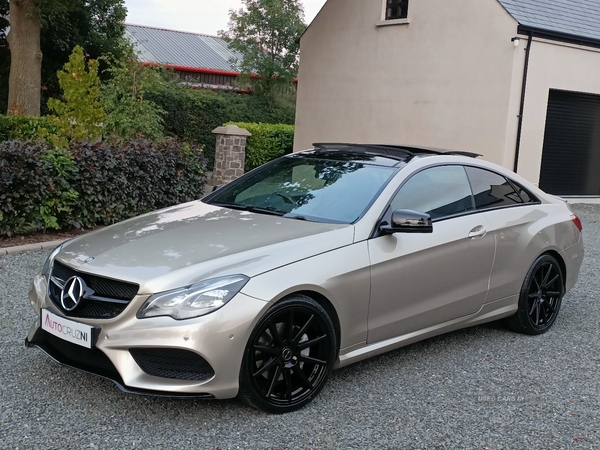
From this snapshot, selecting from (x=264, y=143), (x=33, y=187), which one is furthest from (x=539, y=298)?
(x=264, y=143)

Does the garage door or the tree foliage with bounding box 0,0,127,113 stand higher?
the tree foliage with bounding box 0,0,127,113

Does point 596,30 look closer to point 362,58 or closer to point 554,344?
point 362,58

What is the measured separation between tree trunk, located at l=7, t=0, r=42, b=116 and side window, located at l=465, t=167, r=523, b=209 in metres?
15.2

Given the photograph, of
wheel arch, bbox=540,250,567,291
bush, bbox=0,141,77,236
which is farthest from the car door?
bush, bbox=0,141,77,236

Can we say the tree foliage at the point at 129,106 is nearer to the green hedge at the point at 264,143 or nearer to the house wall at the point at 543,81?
the green hedge at the point at 264,143

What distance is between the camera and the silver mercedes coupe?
11.8 feet

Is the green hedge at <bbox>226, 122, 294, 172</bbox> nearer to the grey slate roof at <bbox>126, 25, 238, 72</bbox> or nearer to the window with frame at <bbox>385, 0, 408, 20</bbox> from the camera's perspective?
the window with frame at <bbox>385, 0, 408, 20</bbox>

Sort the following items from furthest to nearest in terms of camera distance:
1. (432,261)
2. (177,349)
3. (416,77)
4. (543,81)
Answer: (416,77) < (543,81) < (432,261) < (177,349)

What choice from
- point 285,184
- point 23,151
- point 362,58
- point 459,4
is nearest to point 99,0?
point 362,58

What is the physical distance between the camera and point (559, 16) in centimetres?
1630

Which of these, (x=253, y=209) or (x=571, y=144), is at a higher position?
(x=571, y=144)

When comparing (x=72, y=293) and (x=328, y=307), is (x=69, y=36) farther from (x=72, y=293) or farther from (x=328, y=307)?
(x=328, y=307)

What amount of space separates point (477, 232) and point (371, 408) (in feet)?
5.35

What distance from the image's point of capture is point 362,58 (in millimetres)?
18078
